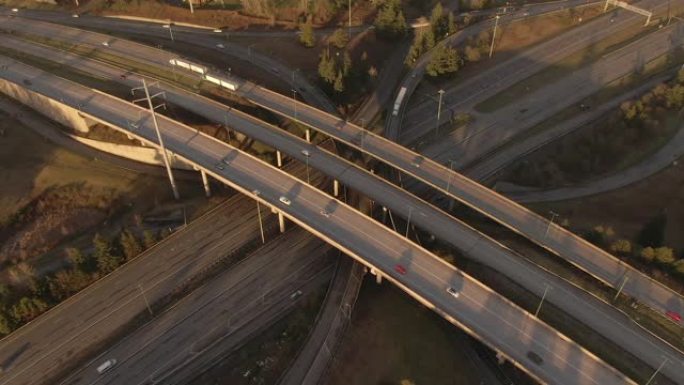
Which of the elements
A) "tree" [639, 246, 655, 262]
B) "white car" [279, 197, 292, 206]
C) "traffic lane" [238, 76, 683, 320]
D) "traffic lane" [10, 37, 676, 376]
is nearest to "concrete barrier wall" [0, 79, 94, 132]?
"traffic lane" [10, 37, 676, 376]

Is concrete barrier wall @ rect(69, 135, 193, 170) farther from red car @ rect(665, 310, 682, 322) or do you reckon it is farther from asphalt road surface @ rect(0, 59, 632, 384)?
red car @ rect(665, 310, 682, 322)

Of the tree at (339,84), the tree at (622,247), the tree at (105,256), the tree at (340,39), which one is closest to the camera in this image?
the tree at (622,247)

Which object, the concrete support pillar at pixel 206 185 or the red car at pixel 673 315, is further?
the concrete support pillar at pixel 206 185

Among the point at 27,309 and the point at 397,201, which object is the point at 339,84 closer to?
the point at 397,201

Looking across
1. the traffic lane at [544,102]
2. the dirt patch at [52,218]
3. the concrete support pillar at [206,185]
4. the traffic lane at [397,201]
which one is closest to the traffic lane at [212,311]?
the traffic lane at [397,201]

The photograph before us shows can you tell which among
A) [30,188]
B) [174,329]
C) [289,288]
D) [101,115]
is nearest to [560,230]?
[289,288]

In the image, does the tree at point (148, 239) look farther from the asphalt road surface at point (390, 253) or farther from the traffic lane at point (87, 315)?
the asphalt road surface at point (390, 253)
